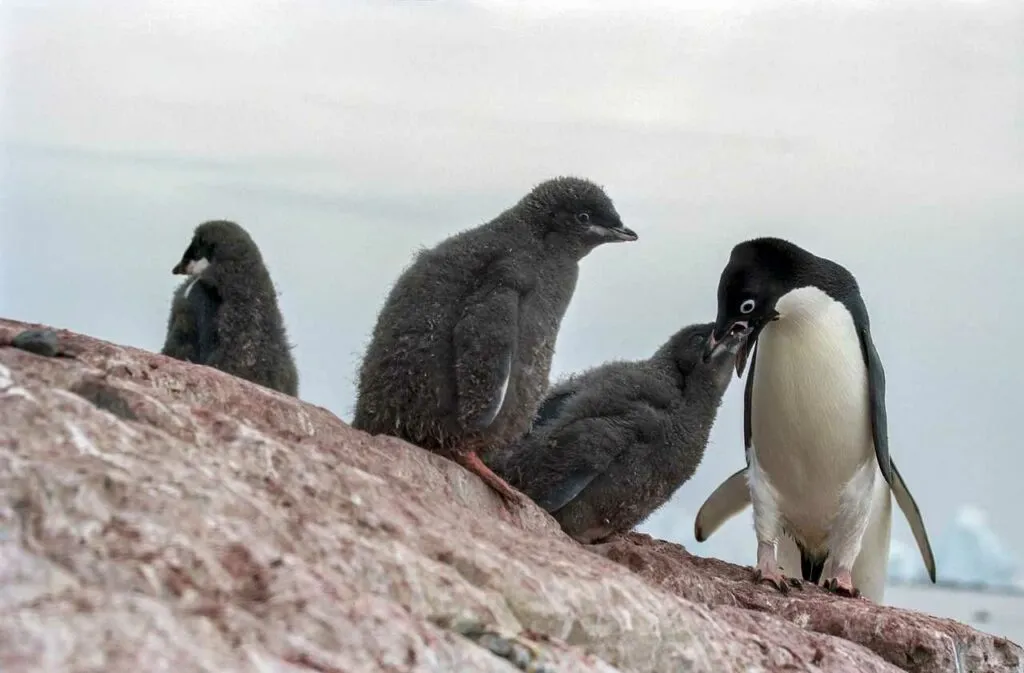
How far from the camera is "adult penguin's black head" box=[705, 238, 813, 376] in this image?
204 inches

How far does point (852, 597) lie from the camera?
15.9ft

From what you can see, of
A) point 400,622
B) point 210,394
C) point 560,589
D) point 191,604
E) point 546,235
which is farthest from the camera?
point 546,235

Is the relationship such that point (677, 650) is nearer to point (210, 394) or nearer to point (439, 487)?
point (439, 487)

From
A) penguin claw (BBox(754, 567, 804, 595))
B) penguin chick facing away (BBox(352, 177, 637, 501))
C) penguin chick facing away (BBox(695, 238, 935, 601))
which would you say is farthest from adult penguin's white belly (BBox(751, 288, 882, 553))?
penguin chick facing away (BBox(352, 177, 637, 501))

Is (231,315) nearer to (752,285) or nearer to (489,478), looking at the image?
(489,478)

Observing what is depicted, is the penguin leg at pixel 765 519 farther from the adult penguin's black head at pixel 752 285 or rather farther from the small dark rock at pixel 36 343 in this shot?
the small dark rock at pixel 36 343

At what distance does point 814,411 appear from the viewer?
546 cm

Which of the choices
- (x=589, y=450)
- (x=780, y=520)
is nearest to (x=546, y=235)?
(x=589, y=450)

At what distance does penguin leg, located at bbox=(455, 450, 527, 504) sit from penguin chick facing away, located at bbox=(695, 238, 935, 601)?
1600 mm

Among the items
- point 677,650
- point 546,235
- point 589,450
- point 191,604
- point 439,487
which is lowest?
point 191,604

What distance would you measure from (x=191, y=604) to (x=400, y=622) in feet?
1.20

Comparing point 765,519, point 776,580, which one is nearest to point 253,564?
point 776,580

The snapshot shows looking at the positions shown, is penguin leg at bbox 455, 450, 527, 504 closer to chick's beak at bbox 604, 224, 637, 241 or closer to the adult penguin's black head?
chick's beak at bbox 604, 224, 637, 241

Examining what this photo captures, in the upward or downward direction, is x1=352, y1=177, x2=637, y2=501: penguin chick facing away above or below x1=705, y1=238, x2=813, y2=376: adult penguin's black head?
below
